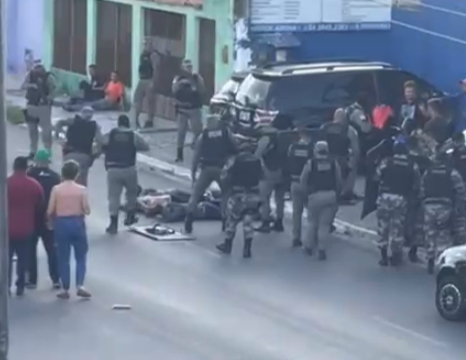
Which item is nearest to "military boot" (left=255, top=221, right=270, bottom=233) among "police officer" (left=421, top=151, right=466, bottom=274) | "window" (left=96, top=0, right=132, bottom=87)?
"police officer" (left=421, top=151, right=466, bottom=274)

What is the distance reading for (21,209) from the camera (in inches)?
830

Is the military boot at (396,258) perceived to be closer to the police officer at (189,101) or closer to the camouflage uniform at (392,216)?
the camouflage uniform at (392,216)

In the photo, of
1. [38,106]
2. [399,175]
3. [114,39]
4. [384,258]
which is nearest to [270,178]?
[384,258]

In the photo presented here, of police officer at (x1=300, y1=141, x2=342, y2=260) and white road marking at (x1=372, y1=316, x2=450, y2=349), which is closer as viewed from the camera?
white road marking at (x1=372, y1=316, x2=450, y2=349)

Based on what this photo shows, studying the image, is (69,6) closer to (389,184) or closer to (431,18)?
(431,18)

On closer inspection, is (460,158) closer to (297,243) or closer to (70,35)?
(297,243)

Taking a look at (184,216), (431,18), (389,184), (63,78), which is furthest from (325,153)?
(63,78)

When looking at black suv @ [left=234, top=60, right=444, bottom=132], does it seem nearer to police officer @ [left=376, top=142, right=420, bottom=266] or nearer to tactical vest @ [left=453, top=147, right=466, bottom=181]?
tactical vest @ [left=453, top=147, right=466, bottom=181]

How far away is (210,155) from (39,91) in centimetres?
718

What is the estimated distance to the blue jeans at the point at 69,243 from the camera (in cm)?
2103

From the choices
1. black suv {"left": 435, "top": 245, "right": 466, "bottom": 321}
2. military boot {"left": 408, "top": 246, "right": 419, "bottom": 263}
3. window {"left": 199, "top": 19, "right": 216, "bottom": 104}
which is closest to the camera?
black suv {"left": 435, "top": 245, "right": 466, "bottom": 321}

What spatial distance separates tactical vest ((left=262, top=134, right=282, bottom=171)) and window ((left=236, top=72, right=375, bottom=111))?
4.34m

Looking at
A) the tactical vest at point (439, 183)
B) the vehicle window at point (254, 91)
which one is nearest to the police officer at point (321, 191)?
the tactical vest at point (439, 183)

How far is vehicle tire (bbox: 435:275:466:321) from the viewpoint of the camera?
66.2 feet
